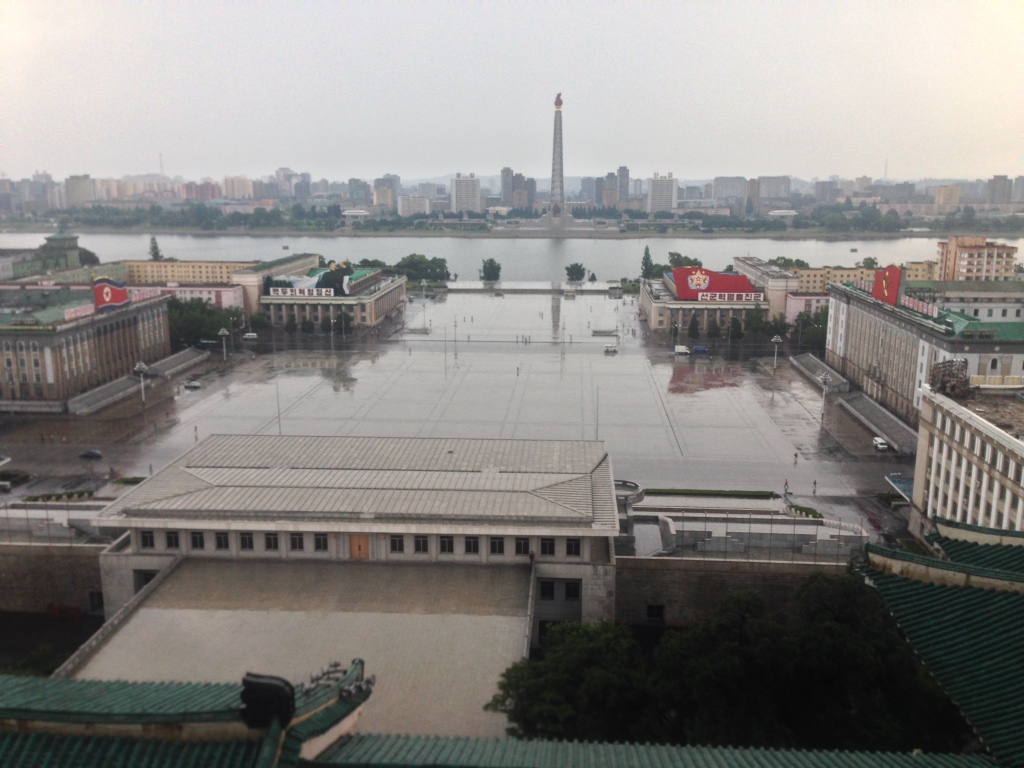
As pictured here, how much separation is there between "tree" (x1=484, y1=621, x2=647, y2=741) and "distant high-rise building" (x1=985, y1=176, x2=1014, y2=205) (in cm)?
18514

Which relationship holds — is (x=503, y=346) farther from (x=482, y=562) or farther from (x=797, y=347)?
(x=482, y=562)

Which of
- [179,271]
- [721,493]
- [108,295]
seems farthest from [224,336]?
[721,493]

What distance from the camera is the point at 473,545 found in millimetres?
15742

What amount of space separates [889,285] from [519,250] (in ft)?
269

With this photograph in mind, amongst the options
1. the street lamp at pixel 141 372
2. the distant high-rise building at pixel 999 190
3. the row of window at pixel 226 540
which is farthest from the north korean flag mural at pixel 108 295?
the distant high-rise building at pixel 999 190

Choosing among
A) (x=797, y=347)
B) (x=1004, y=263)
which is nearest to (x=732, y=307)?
(x=797, y=347)

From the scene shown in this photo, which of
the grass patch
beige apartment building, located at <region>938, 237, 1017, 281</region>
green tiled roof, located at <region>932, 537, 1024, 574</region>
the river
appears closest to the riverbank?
the river

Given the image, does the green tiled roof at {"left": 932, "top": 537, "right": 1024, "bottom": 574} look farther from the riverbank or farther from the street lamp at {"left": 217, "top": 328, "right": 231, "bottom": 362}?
the riverbank

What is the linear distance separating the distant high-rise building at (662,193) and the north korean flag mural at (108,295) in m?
146

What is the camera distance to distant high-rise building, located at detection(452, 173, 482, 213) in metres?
174

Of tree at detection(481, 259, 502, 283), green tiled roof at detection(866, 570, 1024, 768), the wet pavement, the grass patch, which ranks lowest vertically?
the grass patch

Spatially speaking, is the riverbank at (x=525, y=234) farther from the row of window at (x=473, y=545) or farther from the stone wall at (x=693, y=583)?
the row of window at (x=473, y=545)

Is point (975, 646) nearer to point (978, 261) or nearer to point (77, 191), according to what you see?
point (978, 261)

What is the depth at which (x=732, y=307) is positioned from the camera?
52.2m
